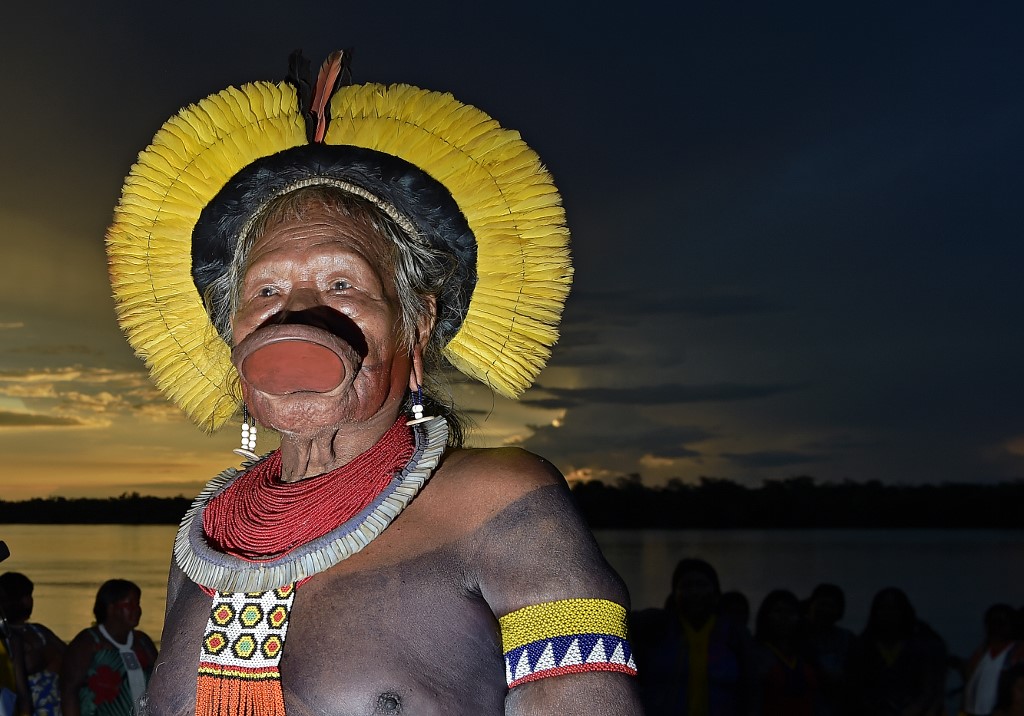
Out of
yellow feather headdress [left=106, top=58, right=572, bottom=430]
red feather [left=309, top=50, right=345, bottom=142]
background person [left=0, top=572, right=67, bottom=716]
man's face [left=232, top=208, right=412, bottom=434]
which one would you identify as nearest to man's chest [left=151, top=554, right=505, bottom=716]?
man's face [left=232, top=208, right=412, bottom=434]

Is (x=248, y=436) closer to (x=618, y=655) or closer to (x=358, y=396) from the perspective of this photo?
(x=358, y=396)

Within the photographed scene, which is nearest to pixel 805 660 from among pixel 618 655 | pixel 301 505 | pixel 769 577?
pixel 301 505

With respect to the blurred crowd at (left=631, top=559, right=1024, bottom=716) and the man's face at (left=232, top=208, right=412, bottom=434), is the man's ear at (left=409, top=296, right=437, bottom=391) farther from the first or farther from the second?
the blurred crowd at (left=631, top=559, right=1024, bottom=716)

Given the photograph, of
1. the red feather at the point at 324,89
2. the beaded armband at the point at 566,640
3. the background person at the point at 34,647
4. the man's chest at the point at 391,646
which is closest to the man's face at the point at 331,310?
the red feather at the point at 324,89

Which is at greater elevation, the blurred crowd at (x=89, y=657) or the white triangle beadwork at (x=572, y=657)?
the white triangle beadwork at (x=572, y=657)

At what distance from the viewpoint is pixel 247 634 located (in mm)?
2248

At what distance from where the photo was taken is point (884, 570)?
41.6 meters

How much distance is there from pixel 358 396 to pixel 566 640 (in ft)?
2.37

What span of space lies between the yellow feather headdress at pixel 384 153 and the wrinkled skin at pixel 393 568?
26cm

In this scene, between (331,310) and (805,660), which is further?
(805,660)

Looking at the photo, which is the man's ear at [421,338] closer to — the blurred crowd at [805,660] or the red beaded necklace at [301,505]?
the red beaded necklace at [301,505]

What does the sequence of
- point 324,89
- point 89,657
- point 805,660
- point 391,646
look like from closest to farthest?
point 391,646
point 324,89
point 89,657
point 805,660

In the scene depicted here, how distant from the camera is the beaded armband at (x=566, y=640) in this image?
1981 millimetres

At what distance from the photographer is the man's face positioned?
7.82 feet
